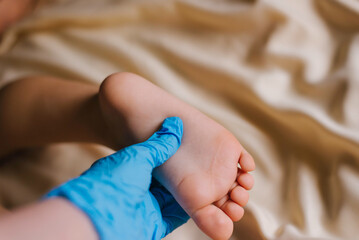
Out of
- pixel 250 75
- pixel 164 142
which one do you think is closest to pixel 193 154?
pixel 164 142

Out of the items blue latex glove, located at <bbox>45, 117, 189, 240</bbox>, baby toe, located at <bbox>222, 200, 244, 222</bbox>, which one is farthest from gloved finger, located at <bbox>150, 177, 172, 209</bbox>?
baby toe, located at <bbox>222, 200, 244, 222</bbox>

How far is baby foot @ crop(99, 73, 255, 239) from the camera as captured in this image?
2.00ft

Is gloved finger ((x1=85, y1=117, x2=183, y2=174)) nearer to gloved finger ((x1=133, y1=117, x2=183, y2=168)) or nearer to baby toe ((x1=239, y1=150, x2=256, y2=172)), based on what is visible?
gloved finger ((x1=133, y1=117, x2=183, y2=168))

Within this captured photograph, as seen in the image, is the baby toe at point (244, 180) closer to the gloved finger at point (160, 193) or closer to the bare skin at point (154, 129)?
the bare skin at point (154, 129)

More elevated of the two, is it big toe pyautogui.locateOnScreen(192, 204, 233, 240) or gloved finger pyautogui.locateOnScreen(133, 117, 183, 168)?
gloved finger pyautogui.locateOnScreen(133, 117, 183, 168)

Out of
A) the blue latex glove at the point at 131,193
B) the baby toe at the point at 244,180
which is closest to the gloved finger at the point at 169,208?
the blue latex glove at the point at 131,193

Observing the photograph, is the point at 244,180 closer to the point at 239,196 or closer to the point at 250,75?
A: the point at 239,196

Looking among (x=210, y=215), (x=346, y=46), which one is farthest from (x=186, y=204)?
(x=346, y=46)

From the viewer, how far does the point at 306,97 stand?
2.65ft

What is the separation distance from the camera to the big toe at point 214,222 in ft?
1.96

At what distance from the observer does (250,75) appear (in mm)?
836

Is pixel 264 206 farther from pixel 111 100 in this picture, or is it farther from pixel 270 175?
pixel 111 100

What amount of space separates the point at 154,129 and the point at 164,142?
0.16 feet

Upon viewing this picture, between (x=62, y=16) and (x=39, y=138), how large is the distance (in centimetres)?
34
